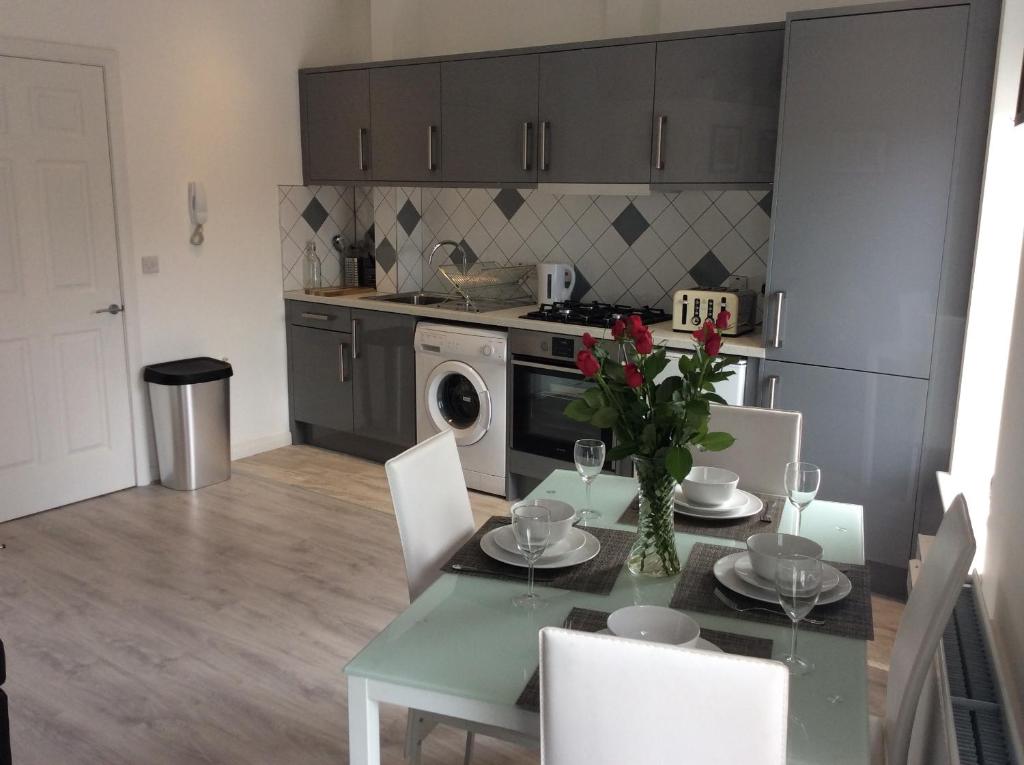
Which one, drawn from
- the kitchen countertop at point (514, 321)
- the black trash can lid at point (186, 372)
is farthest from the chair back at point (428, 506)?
the black trash can lid at point (186, 372)

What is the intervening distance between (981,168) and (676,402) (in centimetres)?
183

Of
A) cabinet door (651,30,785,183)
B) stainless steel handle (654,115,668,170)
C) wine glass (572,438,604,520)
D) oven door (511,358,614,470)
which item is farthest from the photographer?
oven door (511,358,614,470)

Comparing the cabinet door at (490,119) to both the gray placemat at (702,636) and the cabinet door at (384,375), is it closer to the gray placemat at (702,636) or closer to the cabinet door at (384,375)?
the cabinet door at (384,375)

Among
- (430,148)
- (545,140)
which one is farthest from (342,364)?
(545,140)

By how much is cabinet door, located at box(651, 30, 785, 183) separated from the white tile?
41 centimetres

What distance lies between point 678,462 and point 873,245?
1821mm

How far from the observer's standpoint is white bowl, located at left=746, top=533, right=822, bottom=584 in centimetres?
170

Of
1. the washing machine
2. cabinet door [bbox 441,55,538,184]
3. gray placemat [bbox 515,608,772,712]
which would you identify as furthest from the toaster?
gray placemat [bbox 515,608,772,712]

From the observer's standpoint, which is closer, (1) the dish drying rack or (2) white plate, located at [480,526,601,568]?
(2) white plate, located at [480,526,601,568]

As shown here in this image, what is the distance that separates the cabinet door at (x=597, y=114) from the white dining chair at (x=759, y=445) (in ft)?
5.02

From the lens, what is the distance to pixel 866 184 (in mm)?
3049

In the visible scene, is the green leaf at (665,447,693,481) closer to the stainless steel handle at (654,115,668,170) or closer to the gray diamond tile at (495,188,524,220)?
the stainless steel handle at (654,115,668,170)

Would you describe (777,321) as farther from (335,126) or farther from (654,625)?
(335,126)

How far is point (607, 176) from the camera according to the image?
3.84 m
